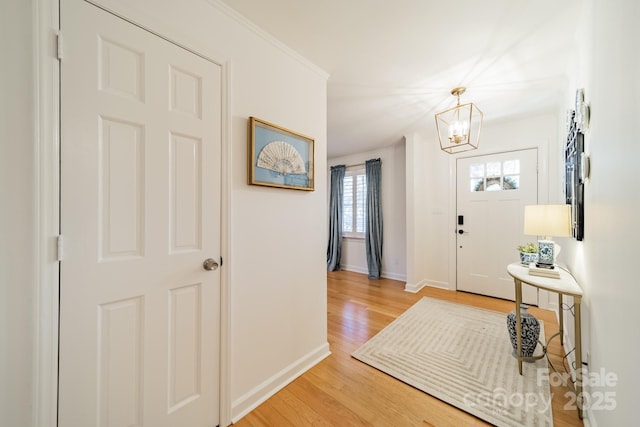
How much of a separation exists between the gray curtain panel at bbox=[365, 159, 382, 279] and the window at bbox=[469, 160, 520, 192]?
4.95ft

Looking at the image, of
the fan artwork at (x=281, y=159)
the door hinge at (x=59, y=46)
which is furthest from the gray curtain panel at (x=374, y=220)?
the door hinge at (x=59, y=46)

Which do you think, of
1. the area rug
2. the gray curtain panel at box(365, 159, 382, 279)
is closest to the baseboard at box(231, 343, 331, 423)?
the area rug

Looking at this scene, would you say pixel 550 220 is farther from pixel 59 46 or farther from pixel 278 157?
pixel 59 46

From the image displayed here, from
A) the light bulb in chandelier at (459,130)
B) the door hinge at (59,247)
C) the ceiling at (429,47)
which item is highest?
the ceiling at (429,47)

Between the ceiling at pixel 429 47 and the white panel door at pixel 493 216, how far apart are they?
844mm

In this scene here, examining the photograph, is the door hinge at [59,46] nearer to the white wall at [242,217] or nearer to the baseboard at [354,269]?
the white wall at [242,217]

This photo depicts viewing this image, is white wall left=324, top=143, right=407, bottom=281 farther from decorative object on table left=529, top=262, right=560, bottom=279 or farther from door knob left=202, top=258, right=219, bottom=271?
door knob left=202, top=258, right=219, bottom=271

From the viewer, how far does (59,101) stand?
2.95 ft

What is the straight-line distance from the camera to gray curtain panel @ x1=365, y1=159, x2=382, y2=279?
448cm

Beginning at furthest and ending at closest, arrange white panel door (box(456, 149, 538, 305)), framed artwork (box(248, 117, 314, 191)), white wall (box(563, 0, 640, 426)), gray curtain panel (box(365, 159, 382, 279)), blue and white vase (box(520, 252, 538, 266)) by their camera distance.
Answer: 1. gray curtain panel (box(365, 159, 382, 279))
2. white panel door (box(456, 149, 538, 305))
3. blue and white vase (box(520, 252, 538, 266))
4. framed artwork (box(248, 117, 314, 191))
5. white wall (box(563, 0, 640, 426))

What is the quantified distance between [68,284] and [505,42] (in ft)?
9.52

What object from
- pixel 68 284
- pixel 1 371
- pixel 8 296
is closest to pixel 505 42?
pixel 68 284

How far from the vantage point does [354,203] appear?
4.92 metres

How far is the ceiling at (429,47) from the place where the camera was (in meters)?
1.45
